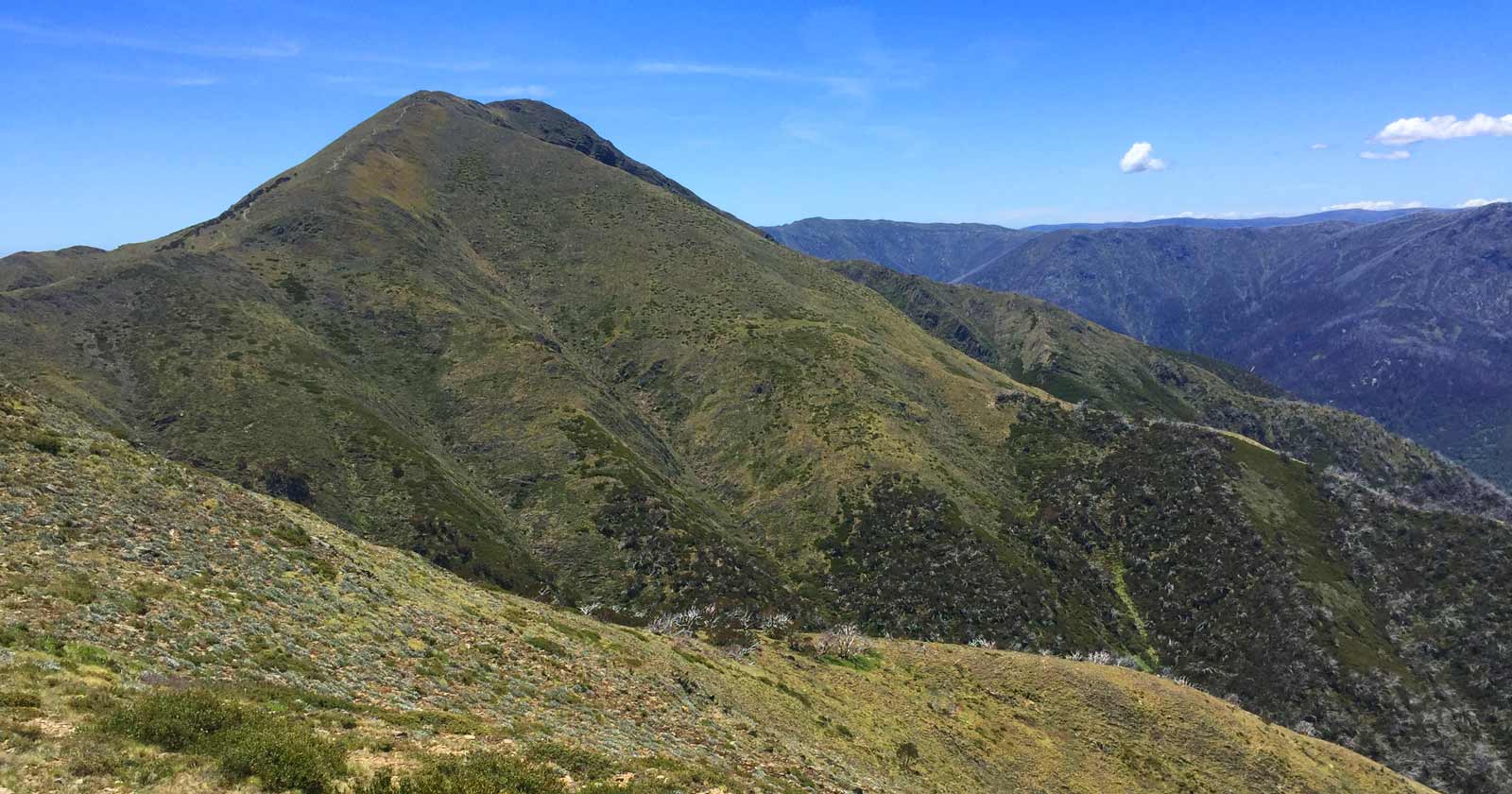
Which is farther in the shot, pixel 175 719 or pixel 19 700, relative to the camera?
pixel 175 719

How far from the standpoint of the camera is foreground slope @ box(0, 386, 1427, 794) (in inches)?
701

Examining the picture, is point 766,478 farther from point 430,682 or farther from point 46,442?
point 46,442

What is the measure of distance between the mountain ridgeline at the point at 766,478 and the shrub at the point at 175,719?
39.6 metres

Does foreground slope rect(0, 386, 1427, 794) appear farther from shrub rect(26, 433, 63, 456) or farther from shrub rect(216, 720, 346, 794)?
shrub rect(216, 720, 346, 794)

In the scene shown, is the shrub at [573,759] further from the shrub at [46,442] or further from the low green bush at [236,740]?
the shrub at [46,442]

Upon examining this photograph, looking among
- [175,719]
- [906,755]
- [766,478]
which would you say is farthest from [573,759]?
[766,478]

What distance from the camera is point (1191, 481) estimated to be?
427ft

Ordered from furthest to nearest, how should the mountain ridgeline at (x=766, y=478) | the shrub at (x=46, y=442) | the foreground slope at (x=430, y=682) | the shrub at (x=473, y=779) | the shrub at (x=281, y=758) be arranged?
the mountain ridgeline at (x=766, y=478) → the shrub at (x=46, y=442) → the foreground slope at (x=430, y=682) → the shrub at (x=473, y=779) → the shrub at (x=281, y=758)

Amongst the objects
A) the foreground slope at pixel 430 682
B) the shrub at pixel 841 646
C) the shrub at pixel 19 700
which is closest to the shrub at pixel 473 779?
the foreground slope at pixel 430 682

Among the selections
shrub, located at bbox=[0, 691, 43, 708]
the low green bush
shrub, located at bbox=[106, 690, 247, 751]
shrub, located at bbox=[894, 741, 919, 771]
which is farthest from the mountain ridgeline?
shrub, located at bbox=[0, 691, 43, 708]

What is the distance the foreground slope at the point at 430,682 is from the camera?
17812 mm

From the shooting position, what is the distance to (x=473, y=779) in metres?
15.9

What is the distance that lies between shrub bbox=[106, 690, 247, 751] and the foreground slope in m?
0.35

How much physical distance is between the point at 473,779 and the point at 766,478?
107m
